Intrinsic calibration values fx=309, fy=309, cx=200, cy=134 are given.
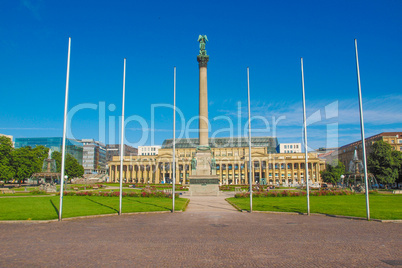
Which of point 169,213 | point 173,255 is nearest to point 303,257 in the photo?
point 173,255

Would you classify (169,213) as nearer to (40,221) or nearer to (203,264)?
(40,221)

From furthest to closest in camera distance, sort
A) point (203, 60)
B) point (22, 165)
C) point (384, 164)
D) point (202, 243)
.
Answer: point (22, 165)
point (384, 164)
point (203, 60)
point (202, 243)

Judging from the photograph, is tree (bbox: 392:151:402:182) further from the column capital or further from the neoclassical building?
the neoclassical building

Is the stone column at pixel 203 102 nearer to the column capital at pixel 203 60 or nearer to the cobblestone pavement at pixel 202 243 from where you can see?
the column capital at pixel 203 60

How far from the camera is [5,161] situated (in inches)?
2980

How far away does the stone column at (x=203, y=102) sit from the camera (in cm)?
5134

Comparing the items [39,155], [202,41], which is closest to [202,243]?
[202,41]

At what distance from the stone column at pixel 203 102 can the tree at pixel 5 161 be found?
5149 centimetres

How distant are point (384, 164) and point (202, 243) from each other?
247 feet

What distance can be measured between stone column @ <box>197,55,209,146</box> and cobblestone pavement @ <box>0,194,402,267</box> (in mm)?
30753

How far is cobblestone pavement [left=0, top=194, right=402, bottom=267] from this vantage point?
1124 centimetres

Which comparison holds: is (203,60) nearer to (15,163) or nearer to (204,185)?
(204,185)

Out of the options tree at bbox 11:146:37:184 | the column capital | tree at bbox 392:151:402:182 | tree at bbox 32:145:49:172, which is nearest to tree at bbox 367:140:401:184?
tree at bbox 392:151:402:182

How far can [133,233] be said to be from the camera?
662 inches
